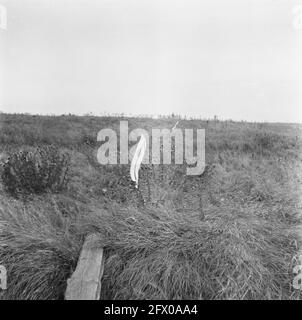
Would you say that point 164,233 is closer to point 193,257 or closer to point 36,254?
point 193,257

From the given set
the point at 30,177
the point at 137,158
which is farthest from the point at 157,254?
the point at 30,177

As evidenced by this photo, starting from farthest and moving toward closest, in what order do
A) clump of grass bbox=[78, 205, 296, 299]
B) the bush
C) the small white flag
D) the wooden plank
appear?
1. the bush
2. the small white flag
3. clump of grass bbox=[78, 205, 296, 299]
4. the wooden plank

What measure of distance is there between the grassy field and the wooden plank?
11 cm

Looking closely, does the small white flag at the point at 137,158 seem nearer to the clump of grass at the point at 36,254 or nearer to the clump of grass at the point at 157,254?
the clump of grass at the point at 157,254

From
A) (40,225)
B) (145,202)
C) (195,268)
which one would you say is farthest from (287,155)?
(40,225)

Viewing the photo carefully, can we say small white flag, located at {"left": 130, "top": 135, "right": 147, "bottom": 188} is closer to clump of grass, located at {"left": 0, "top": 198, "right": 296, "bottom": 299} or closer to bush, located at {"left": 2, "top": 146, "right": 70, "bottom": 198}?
clump of grass, located at {"left": 0, "top": 198, "right": 296, "bottom": 299}

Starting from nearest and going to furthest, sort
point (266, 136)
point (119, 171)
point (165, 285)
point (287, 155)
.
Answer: point (165, 285) → point (119, 171) → point (287, 155) → point (266, 136)

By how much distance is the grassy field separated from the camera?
316 cm

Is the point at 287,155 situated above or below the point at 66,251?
above

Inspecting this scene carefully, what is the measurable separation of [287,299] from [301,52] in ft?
7.55

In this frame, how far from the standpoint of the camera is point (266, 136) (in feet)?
25.8

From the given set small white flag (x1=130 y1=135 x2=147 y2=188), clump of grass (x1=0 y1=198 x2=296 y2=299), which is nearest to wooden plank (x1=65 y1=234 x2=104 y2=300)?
clump of grass (x1=0 y1=198 x2=296 y2=299)

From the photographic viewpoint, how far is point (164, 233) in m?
3.47

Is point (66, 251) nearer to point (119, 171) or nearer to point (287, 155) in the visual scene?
point (119, 171)
